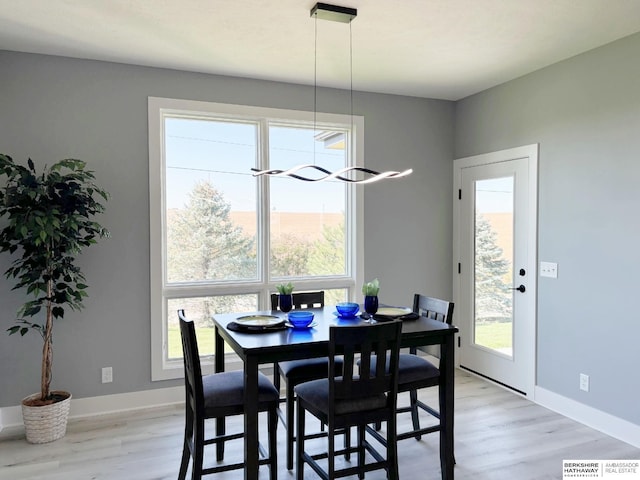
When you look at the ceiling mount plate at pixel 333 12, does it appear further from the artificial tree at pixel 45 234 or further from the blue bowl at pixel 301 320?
the artificial tree at pixel 45 234

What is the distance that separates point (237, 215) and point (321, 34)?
168cm

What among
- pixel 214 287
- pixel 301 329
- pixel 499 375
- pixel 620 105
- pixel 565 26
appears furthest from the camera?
pixel 499 375

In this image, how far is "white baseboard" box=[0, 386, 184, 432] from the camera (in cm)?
340

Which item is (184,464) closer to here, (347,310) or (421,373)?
(347,310)

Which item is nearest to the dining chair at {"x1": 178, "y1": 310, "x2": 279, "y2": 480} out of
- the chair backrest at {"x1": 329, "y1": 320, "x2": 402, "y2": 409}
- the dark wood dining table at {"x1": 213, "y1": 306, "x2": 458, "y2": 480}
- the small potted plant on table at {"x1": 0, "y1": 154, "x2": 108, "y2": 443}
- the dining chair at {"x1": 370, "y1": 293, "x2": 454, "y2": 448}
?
the dark wood dining table at {"x1": 213, "y1": 306, "x2": 458, "y2": 480}

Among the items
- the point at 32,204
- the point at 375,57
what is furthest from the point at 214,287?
the point at 375,57

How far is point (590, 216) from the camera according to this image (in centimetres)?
340

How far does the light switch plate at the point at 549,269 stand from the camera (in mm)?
3682

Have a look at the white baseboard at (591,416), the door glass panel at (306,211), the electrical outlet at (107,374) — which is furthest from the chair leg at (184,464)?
the white baseboard at (591,416)

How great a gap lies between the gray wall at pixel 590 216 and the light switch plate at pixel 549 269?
0.15 ft

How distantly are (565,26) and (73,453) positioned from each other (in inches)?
163

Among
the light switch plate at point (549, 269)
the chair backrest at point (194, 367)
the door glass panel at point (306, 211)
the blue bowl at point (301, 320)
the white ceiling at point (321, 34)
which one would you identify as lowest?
the chair backrest at point (194, 367)

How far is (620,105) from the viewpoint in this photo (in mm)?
3195

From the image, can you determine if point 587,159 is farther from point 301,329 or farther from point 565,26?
point 301,329
